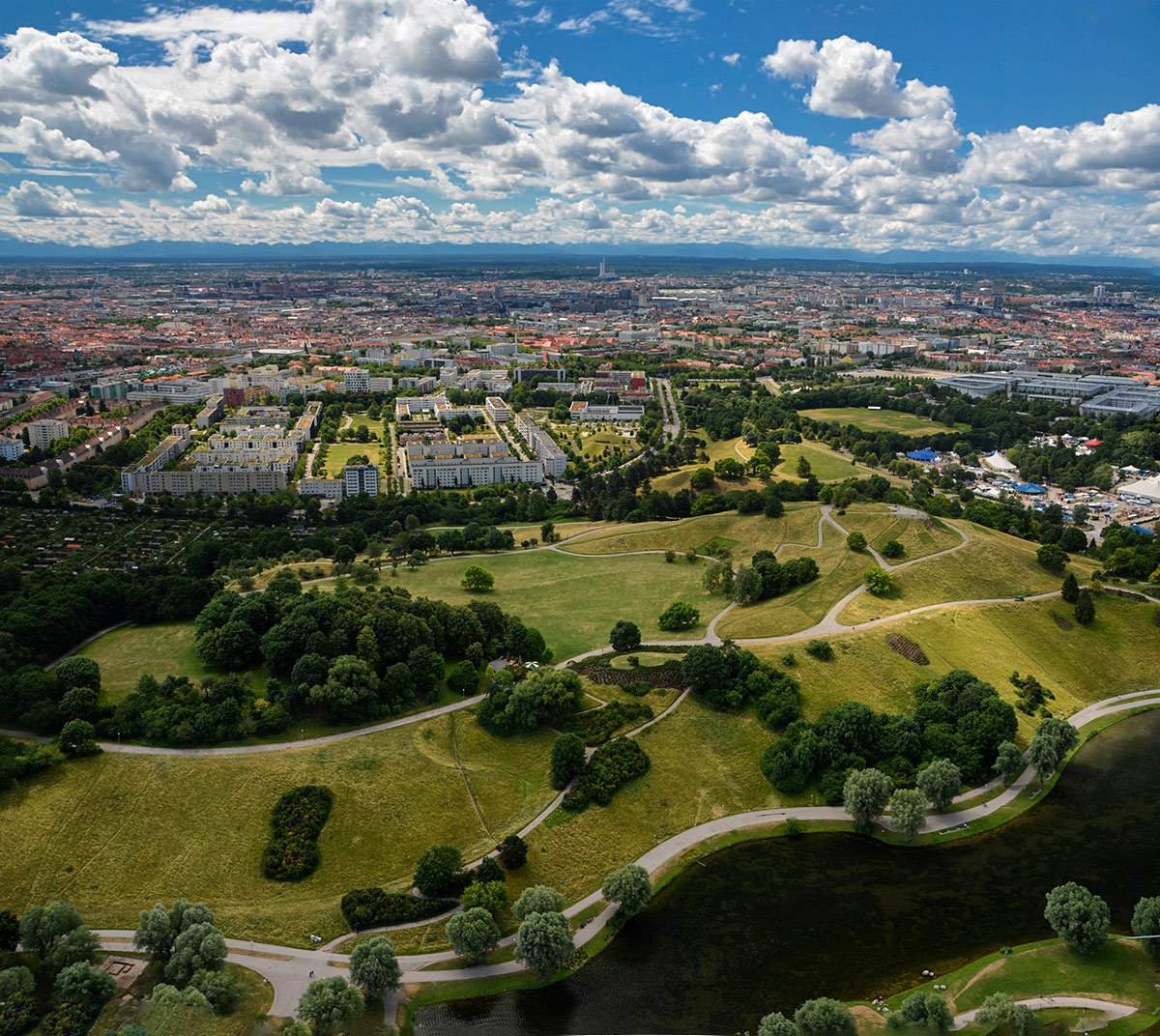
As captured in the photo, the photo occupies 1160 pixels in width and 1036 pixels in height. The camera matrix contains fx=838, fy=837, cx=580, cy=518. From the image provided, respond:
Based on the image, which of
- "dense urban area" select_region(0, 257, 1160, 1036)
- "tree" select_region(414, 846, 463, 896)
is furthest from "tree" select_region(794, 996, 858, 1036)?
"tree" select_region(414, 846, 463, 896)

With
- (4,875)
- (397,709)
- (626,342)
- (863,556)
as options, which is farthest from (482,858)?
(626,342)

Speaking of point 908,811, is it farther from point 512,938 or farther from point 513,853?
point 512,938

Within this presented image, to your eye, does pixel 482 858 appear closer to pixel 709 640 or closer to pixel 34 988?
pixel 34 988

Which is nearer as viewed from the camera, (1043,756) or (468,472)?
(1043,756)

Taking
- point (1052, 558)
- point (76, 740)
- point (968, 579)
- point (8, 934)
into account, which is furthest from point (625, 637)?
point (8, 934)

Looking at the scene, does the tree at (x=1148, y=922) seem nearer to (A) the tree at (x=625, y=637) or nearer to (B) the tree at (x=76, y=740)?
(A) the tree at (x=625, y=637)

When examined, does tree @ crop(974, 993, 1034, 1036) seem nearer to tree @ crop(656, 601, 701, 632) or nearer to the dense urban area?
the dense urban area
